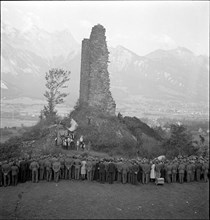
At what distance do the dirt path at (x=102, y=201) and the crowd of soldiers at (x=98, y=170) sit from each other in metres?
0.52

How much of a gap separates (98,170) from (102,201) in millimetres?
3573

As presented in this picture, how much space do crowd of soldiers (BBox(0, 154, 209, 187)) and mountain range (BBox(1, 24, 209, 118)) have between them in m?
105

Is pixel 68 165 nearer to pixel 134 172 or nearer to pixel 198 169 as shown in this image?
pixel 134 172

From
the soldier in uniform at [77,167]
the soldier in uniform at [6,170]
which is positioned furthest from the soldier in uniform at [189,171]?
the soldier in uniform at [6,170]

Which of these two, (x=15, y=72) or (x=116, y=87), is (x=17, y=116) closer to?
(x=15, y=72)

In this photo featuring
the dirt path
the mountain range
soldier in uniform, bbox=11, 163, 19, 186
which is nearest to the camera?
the dirt path

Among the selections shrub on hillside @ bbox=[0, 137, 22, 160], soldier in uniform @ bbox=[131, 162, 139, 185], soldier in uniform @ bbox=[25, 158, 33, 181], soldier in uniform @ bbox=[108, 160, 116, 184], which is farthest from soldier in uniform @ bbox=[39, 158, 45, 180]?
shrub on hillside @ bbox=[0, 137, 22, 160]

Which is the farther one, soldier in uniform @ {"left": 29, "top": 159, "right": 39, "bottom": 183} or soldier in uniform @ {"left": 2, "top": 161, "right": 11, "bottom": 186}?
soldier in uniform @ {"left": 29, "top": 159, "right": 39, "bottom": 183}

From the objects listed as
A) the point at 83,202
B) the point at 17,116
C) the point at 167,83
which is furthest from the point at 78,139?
the point at 167,83

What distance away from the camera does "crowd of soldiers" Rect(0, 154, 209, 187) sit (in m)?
17.7

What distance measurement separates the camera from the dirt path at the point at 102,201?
13500mm

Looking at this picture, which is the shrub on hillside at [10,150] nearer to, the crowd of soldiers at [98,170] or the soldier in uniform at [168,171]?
the crowd of soldiers at [98,170]

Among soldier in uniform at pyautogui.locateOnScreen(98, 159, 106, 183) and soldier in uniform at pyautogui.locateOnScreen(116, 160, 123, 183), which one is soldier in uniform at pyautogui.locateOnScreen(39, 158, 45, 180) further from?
soldier in uniform at pyautogui.locateOnScreen(116, 160, 123, 183)

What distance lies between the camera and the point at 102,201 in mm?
15086
